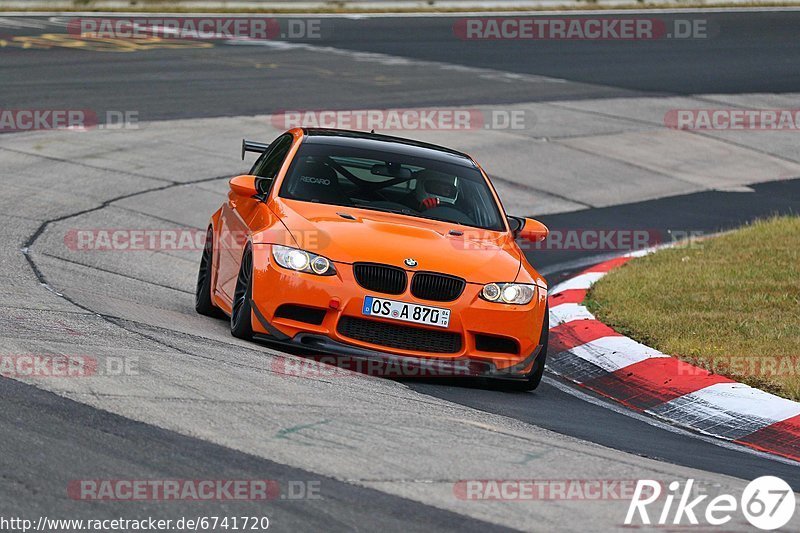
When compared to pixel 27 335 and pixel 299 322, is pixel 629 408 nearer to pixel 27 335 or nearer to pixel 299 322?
pixel 299 322

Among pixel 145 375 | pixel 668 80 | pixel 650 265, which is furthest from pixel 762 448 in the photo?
pixel 668 80

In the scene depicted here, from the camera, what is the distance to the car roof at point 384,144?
9.73 m

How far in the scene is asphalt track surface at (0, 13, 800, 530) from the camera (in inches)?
206

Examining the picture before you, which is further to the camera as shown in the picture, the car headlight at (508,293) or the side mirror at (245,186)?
the side mirror at (245,186)

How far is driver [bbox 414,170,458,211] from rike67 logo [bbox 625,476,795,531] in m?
3.85

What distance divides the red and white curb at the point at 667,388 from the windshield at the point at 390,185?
120 centimetres

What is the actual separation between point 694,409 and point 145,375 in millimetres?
3480

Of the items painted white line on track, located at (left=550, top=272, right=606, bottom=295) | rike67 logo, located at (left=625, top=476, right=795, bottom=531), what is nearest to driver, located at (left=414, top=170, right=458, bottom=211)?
painted white line on track, located at (left=550, top=272, right=606, bottom=295)

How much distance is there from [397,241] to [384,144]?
163 cm

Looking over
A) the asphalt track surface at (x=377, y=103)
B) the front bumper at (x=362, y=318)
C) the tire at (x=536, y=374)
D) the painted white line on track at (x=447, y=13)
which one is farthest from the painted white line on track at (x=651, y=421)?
the painted white line on track at (x=447, y=13)

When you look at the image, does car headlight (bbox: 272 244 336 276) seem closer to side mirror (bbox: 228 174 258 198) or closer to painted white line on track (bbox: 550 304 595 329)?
side mirror (bbox: 228 174 258 198)

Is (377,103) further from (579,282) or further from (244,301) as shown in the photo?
(244,301)

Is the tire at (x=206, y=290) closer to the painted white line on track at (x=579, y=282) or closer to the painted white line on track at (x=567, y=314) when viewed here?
the painted white line on track at (x=567, y=314)

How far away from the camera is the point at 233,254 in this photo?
9156mm
